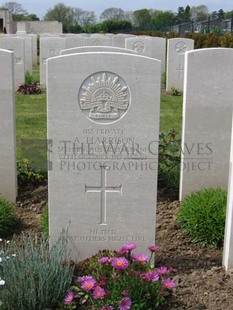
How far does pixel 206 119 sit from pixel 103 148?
5.75 ft

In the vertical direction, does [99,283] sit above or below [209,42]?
below

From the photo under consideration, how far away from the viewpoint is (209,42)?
2055 cm

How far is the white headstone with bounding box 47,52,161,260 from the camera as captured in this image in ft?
10.8

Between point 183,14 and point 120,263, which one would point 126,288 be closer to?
point 120,263

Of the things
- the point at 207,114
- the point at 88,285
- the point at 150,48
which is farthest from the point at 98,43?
the point at 88,285

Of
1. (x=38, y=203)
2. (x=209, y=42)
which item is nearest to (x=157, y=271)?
(x=38, y=203)

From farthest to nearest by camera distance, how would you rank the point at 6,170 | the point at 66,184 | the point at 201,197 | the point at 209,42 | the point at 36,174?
the point at 209,42, the point at 36,174, the point at 6,170, the point at 201,197, the point at 66,184

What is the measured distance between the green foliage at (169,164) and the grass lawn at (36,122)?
4.36ft

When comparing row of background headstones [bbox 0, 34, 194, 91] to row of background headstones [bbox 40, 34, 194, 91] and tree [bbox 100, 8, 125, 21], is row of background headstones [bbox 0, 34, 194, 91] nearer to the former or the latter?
row of background headstones [bbox 40, 34, 194, 91]

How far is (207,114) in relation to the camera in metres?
4.88

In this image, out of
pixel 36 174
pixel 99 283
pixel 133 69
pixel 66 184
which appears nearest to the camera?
pixel 99 283

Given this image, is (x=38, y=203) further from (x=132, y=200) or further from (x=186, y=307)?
(x=186, y=307)

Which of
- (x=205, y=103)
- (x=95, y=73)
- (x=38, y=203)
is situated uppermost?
(x=95, y=73)

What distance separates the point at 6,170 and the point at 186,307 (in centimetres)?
252
